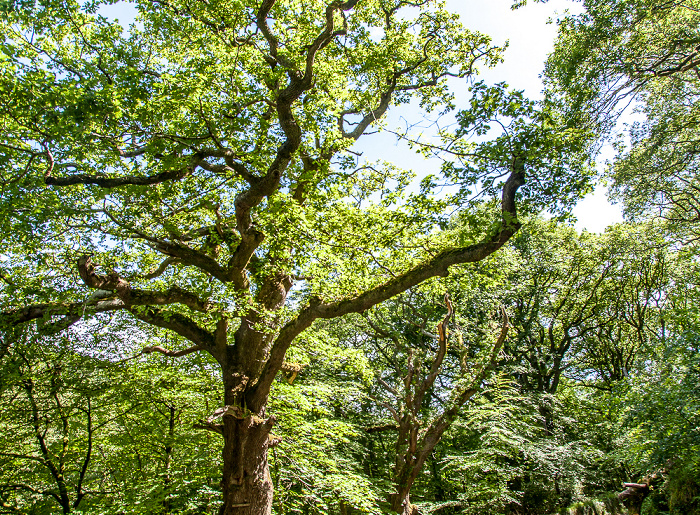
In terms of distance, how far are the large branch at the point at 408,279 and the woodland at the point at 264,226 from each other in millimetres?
29

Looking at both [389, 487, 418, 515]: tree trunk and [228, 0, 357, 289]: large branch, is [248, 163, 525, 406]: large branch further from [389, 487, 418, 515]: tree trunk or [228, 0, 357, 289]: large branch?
[389, 487, 418, 515]: tree trunk

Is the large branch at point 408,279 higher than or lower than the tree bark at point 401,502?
higher

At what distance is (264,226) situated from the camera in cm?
559

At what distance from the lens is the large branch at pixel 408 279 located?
441 centimetres

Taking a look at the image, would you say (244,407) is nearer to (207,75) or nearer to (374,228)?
(374,228)

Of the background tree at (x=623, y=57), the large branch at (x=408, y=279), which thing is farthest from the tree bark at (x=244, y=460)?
the background tree at (x=623, y=57)

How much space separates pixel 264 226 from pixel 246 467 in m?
3.32

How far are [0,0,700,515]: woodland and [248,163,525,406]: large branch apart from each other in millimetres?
29

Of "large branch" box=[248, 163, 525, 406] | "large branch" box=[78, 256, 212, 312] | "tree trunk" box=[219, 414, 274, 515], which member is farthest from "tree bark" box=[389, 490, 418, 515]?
"large branch" box=[78, 256, 212, 312]

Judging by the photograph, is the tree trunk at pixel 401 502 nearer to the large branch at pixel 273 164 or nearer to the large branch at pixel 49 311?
the large branch at pixel 273 164

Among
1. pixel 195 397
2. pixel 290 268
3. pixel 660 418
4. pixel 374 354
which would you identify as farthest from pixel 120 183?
pixel 374 354

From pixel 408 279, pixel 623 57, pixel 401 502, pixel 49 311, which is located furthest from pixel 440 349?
pixel 49 311

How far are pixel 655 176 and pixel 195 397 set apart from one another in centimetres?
1148

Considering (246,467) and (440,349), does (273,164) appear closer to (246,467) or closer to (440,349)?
(246,467)
